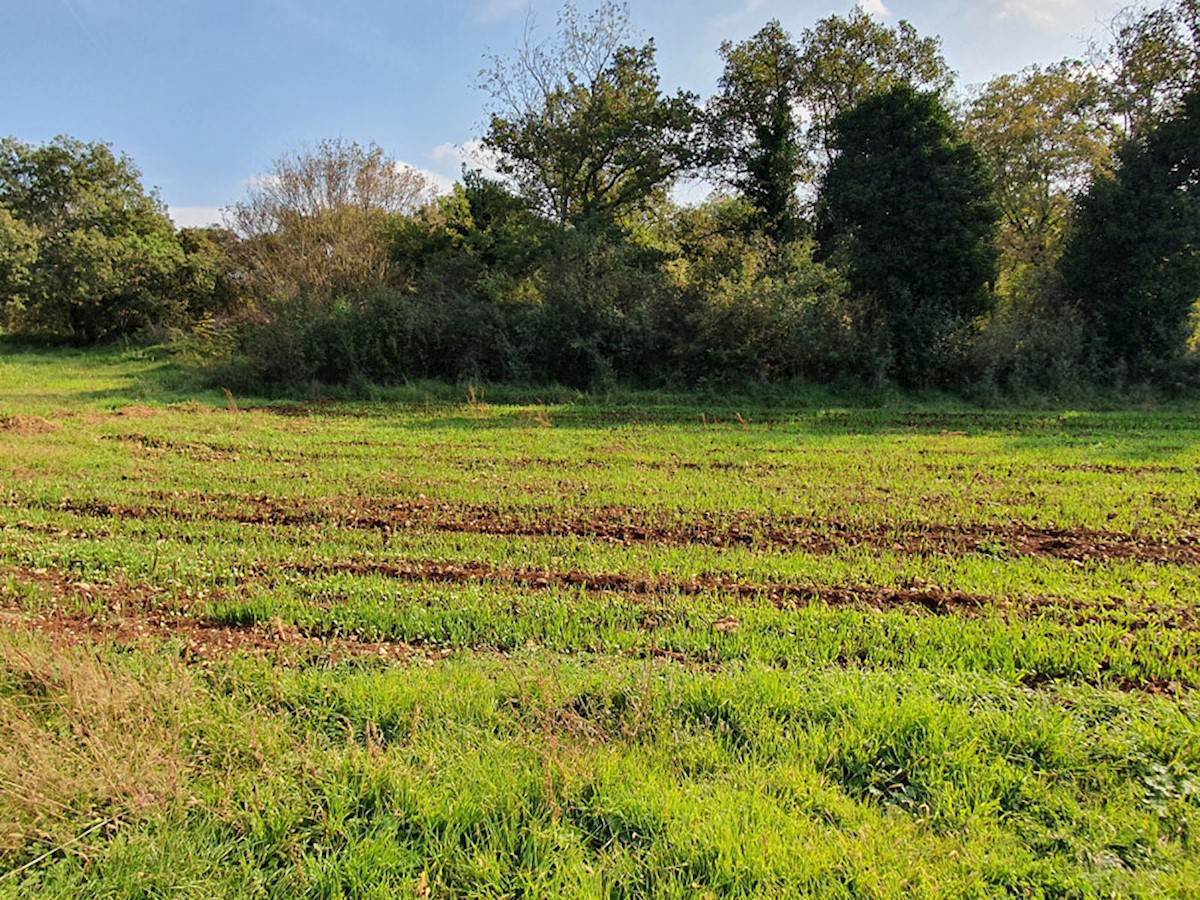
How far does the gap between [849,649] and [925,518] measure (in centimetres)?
288

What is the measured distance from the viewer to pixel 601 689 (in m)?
2.93

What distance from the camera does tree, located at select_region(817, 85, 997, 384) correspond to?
15.8 m

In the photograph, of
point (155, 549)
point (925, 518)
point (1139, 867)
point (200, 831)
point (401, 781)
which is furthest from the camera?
point (925, 518)

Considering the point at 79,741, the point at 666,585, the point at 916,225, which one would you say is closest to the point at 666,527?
the point at 666,585

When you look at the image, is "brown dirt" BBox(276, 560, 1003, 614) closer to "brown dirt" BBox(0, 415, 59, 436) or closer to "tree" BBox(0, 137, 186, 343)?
"brown dirt" BBox(0, 415, 59, 436)

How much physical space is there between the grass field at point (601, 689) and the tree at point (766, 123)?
17.2 meters

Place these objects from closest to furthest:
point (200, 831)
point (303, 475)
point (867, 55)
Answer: point (200, 831)
point (303, 475)
point (867, 55)

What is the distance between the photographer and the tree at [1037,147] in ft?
62.4

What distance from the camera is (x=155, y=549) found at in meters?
4.93

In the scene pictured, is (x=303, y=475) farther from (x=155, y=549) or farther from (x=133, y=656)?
(x=133, y=656)

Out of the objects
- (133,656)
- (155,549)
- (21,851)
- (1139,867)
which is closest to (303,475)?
(155,549)

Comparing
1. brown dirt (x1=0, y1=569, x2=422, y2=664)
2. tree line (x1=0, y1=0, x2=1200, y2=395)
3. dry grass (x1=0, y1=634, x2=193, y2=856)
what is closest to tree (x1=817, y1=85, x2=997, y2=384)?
tree line (x1=0, y1=0, x2=1200, y2=395)

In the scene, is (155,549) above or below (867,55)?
below

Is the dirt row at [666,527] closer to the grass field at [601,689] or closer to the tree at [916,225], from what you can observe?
the grass field at [601,689]
